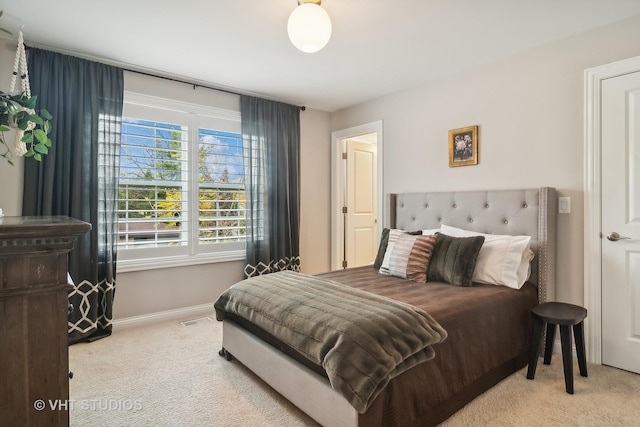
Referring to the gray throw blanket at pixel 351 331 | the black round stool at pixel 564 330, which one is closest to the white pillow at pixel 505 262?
the black round stool at pixel 564 330

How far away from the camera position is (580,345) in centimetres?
215

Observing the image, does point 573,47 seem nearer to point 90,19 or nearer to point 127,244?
point 90,19

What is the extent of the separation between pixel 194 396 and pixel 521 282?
231 cm

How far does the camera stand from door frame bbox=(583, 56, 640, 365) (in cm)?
238

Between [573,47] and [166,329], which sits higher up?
[573,47]

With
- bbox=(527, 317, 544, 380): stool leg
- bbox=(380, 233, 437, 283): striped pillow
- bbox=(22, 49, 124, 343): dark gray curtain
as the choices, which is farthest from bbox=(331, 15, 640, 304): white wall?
bbox=(22, 49, 124, 343): dark gray curtain

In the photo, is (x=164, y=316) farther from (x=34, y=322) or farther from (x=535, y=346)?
(x=535, y=346)

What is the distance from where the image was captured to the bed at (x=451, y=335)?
5.19ft

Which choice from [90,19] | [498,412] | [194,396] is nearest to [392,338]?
[498,412]

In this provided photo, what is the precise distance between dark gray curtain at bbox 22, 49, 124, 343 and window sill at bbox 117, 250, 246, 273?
0.50ft

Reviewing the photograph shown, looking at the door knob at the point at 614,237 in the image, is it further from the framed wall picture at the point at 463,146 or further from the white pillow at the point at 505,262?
the framed wall picture at the point at 463,146

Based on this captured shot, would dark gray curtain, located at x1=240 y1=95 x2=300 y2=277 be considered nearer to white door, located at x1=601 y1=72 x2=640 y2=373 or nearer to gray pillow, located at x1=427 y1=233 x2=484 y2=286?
gray pillow, located at x1=427 y1=233 x2=484 y2=286

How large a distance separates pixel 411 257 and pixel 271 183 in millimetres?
1913

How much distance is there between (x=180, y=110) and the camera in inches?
135
